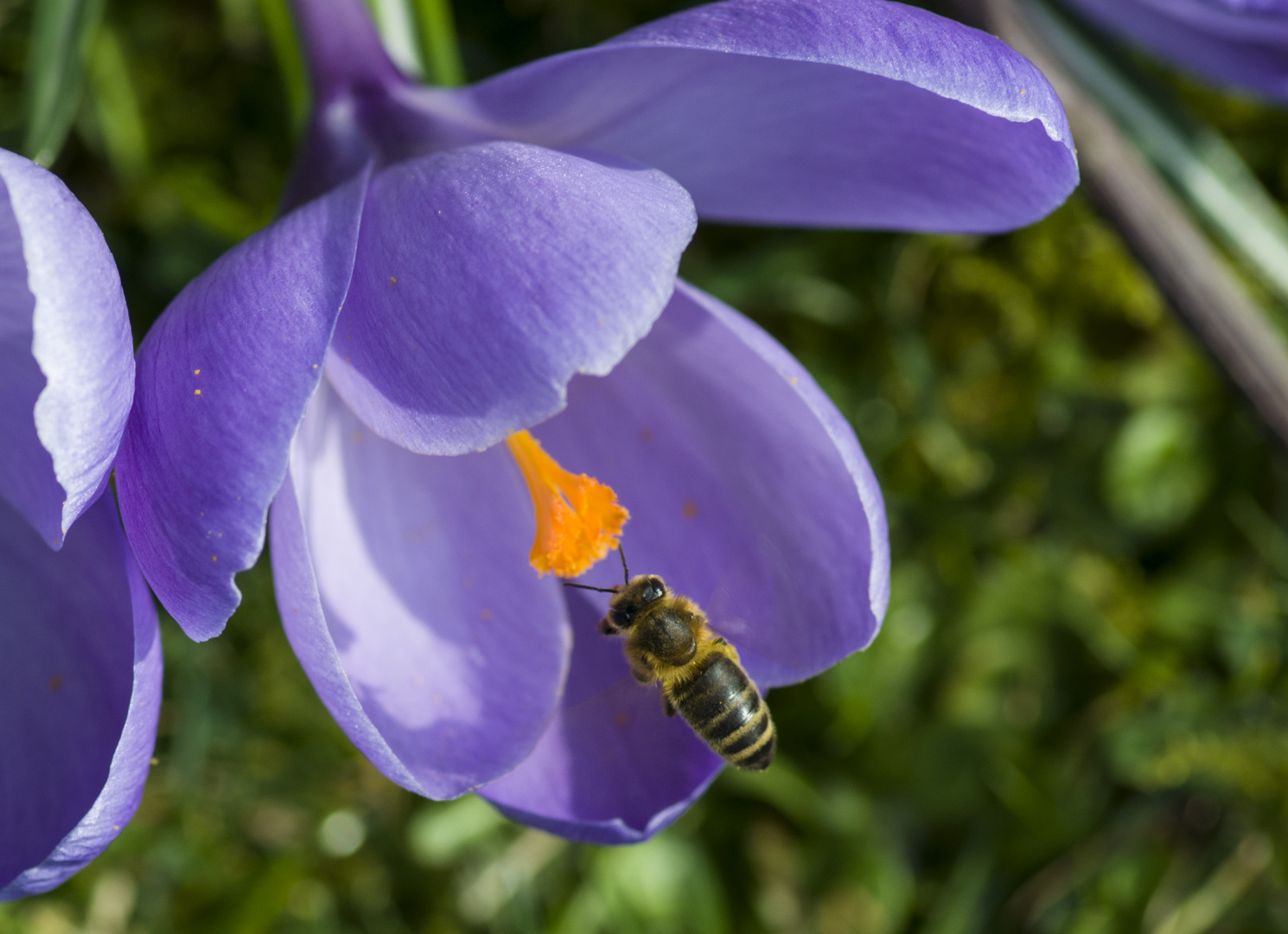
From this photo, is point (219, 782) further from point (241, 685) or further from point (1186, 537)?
point (1186, 537)

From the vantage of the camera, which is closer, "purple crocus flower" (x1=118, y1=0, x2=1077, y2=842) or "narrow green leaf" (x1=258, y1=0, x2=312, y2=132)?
"purple crocus flower" (x1=118, y1=0, x2=1077, y2=842)

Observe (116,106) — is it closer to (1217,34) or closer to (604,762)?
(604,762)

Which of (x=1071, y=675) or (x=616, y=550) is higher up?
(x=616, y=550)

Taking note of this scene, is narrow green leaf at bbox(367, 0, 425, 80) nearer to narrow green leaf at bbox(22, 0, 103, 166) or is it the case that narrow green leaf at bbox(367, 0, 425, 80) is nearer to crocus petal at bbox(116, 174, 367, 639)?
narrow green leaf at bbox(22, 0, 103, 166)

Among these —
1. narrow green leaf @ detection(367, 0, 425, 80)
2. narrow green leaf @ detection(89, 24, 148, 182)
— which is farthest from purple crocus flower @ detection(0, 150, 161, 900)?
narrow green leaf @ detection(89, 24, 148, 182)

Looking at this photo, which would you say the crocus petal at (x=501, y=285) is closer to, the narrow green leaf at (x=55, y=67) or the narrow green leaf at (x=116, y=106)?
the narrow green leaf at (x=55, y=67)

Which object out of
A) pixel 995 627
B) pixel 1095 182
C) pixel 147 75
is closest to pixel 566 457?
pixel 1095 182

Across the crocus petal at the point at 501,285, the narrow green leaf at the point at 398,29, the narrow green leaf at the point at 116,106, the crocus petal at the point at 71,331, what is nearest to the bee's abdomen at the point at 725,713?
the crocus petal at the point at 501,285
